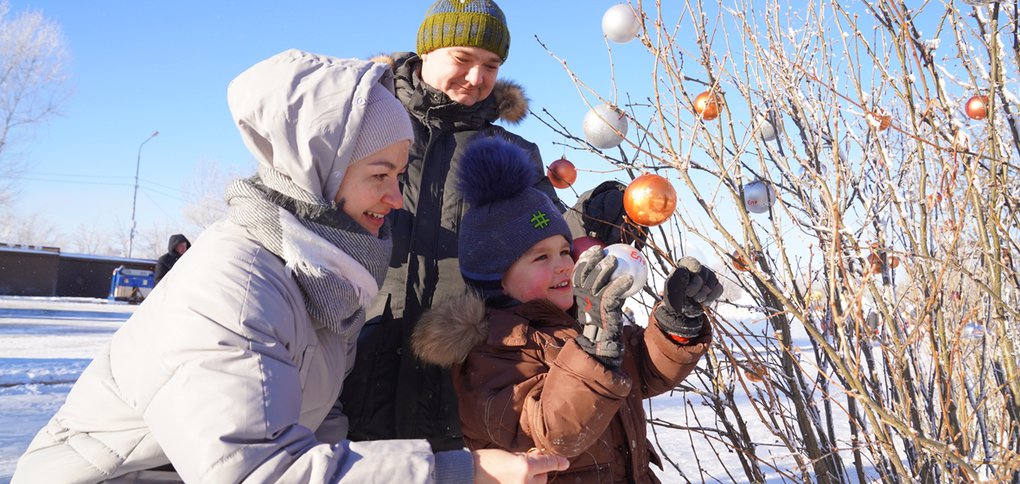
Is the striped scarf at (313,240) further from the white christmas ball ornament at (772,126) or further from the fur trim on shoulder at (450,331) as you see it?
the white christmas ball ornament at (772,126)

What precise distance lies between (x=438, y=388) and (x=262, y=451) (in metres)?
0.99

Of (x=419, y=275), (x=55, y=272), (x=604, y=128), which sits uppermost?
(x=55, y=272)

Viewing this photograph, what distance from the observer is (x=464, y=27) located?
93.8 inches

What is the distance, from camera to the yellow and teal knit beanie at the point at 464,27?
93.5 inches

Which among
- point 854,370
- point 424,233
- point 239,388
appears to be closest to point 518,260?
point 424,233

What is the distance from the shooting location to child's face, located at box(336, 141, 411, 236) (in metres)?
1.49

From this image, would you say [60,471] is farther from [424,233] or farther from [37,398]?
[37,398]

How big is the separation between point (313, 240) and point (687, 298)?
2.74 feet

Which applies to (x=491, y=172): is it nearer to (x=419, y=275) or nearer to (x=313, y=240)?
(x=419, y=275)

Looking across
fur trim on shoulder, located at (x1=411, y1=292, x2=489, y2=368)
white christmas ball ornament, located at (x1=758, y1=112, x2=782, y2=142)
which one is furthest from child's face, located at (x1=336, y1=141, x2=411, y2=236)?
white christmas ball ornament, located at (x1=758, y1=112, x2=782, y2=142)

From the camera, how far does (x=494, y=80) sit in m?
2.44

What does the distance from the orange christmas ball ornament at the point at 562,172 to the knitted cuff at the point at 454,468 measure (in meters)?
1.59

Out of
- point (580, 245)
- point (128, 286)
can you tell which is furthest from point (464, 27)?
point (128, 286)

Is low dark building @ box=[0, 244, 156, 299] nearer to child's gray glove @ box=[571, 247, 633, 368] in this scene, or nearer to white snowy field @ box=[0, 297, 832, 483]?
white snowy field @ box=[0, 297, 832, 483]
